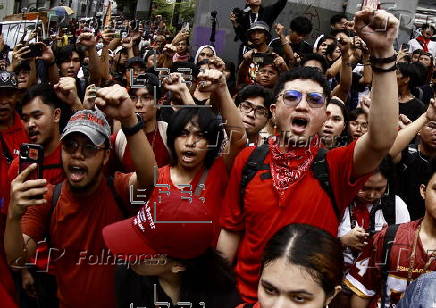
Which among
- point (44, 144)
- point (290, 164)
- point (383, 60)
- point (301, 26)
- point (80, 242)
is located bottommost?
point (80, 242)

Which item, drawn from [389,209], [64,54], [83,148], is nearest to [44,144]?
[83,148]

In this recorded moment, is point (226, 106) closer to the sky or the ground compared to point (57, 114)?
closer to the sky

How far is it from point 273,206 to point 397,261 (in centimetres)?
54

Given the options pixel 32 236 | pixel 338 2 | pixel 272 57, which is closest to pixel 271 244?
pixel 32 236

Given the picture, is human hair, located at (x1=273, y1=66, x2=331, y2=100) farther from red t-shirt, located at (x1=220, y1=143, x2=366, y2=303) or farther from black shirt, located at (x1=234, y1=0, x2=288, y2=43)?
black shirt, located at (x1=234, y1=0, x2=288, y2=43)

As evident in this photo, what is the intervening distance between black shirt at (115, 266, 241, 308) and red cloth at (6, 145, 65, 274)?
0.62 m

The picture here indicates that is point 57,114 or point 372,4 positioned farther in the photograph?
point 57,114

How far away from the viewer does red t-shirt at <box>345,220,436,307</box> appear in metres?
2.22

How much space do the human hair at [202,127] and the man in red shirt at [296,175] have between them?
30 cm

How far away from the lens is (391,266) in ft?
7.33

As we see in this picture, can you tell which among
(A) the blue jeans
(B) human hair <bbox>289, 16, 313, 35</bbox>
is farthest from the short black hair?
(B) human hair <bbox>289, 16, 313, 35</bbox>

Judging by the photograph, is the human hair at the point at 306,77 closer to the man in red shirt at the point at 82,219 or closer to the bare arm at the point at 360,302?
the man in red shirt at the point at 82,219

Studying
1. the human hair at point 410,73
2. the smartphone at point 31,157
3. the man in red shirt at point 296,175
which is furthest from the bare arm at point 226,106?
the human hair at point 410,73

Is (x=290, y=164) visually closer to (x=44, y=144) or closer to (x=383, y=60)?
(x=383, y=60)
